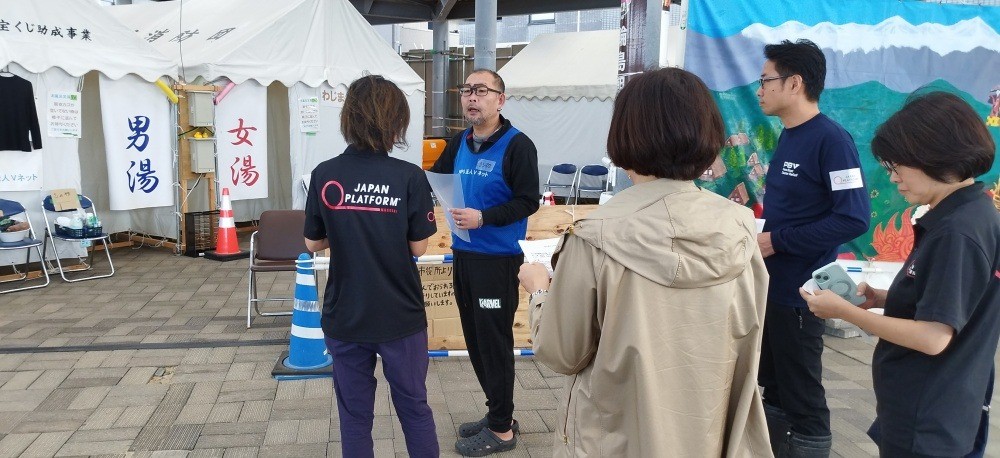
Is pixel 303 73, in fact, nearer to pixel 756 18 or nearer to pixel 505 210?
pixel 756 18

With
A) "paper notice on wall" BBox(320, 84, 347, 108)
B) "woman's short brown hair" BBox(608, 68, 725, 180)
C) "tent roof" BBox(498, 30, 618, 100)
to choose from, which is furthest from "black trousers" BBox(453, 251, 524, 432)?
"tent roof" BBox(498, 30, 618, 100)

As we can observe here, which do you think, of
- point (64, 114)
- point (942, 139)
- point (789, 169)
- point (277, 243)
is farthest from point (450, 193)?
point (64, 114)

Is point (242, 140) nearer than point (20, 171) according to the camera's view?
No

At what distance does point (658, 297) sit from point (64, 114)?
7571 millimetres

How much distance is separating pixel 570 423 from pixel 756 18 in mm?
3692

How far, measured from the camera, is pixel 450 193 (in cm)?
304

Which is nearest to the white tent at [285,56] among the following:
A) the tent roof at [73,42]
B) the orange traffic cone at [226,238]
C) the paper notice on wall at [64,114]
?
the tent roof at [73,42]

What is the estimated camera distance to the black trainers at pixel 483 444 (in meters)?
3.20

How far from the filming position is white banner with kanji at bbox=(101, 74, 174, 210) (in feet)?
24.4

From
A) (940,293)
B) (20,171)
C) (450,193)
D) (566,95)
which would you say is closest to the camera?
(940,293)

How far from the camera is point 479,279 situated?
3.06 meters

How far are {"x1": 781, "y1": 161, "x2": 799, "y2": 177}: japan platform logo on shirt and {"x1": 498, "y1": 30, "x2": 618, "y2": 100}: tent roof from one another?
32.3ft

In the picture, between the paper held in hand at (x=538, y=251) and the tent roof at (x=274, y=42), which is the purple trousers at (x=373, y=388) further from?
the tent roof at (x=274, y=42)

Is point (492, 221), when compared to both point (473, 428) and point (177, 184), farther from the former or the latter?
point (177, 184)
